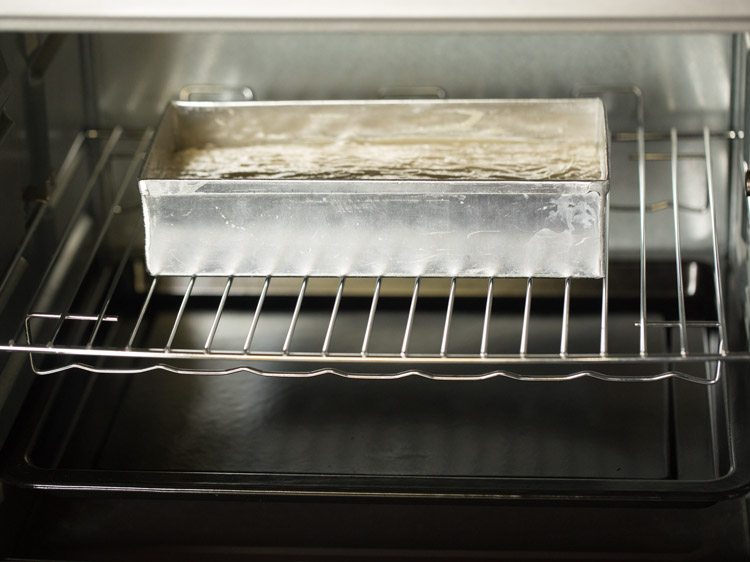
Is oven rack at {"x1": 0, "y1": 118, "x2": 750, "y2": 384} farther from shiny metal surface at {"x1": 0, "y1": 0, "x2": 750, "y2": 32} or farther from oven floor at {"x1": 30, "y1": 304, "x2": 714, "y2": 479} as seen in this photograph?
shiny metal surface at {"x1": 0, "y1": 0, "x2": 750, "y2": 32}

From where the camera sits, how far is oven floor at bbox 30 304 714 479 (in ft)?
3.60

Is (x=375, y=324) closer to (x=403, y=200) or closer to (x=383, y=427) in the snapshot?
(x=383, y=427)

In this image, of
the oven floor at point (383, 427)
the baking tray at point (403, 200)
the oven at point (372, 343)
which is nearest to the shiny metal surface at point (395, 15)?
the oven at point (372, 343)

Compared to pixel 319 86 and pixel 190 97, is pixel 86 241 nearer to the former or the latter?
pixel 190 97

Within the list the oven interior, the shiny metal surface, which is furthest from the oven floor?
the shiny metal surface

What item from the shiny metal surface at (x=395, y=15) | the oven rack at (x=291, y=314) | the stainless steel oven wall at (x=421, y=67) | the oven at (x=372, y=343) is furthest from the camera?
the stainless steel oven wall at (x=421, y=67)

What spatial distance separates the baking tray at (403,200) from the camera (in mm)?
1050

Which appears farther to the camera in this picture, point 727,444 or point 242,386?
point 242,386

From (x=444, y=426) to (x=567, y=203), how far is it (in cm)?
29

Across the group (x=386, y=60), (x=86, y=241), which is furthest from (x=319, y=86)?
(x=86, y=241)

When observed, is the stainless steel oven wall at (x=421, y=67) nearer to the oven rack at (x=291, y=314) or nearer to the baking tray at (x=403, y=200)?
the oven rack at (x=291, y=314)

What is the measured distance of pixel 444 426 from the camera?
3.79 ft

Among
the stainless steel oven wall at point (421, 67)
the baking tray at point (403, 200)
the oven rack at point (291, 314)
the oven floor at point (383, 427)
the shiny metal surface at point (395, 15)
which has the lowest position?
the oven floor at point (383, 427)

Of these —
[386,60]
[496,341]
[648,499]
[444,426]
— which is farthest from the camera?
[386,60]
